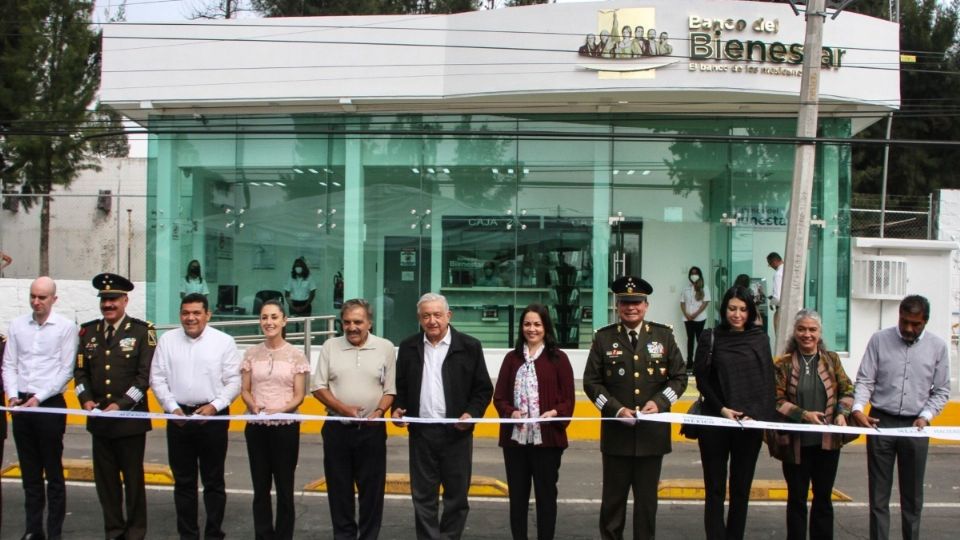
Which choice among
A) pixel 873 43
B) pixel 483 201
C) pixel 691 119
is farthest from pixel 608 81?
pixel 873 43

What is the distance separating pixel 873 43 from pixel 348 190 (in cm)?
984

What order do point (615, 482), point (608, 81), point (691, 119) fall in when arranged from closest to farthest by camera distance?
point (615, 482)
point (608, 81)
point (691, 119)

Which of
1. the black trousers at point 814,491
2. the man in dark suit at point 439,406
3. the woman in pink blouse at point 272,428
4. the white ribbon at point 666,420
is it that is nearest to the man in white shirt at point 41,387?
the white ribbon at point 666,420

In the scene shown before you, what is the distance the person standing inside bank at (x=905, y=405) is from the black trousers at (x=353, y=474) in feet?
11.0

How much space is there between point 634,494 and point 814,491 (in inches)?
51.1

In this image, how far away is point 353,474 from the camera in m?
6.41

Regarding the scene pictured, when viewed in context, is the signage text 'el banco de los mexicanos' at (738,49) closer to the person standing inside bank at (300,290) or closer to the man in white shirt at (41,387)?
the person standing inside bank at (300,290)

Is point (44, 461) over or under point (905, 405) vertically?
under

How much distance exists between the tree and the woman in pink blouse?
1820 cm

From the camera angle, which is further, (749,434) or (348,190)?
(348,190)

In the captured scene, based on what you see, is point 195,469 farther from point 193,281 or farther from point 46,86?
point 46,86

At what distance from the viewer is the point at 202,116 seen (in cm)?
1716

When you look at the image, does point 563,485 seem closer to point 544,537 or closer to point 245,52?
point 544,537

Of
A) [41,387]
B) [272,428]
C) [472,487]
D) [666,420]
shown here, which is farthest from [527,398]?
[41,387]
